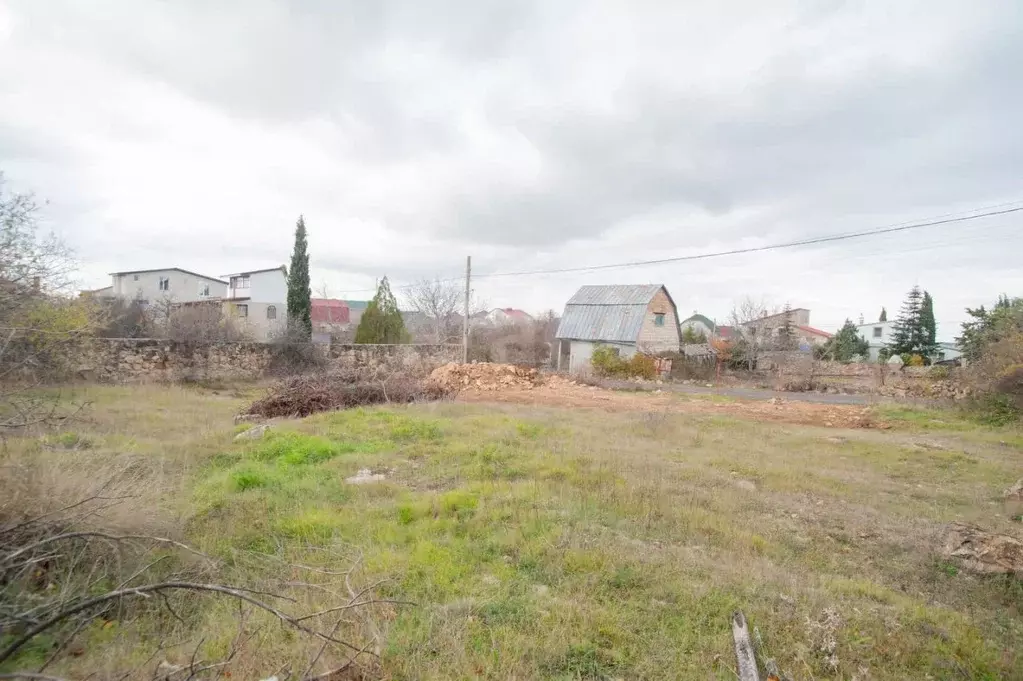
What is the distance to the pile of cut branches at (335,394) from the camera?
11.8m

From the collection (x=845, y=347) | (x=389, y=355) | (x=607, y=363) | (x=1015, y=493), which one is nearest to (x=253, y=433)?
(x=1015, y=493)

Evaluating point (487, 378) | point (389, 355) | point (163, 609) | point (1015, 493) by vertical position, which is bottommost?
point (163, 609)

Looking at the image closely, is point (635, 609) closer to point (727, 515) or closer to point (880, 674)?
point (880, 674)

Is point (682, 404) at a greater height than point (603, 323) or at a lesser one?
lesser

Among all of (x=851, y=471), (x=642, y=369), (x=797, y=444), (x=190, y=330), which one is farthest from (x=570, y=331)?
(x=851, y=471)

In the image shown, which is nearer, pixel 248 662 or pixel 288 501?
pixel 248 662

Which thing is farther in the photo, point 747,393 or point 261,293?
point 261,293

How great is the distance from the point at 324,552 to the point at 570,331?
84.3 ft

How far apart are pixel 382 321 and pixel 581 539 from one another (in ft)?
70.1

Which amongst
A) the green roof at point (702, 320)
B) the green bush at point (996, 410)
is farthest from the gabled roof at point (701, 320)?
the green bush at point (996, 410)

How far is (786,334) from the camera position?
3092 cm

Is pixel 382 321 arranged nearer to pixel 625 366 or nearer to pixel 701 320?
pixel 625 366

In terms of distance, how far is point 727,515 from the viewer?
5535 mm

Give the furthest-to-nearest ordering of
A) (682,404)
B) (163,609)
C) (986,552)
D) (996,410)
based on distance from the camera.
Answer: (682,404)
(996,410)
(986,552)
(163,609)
